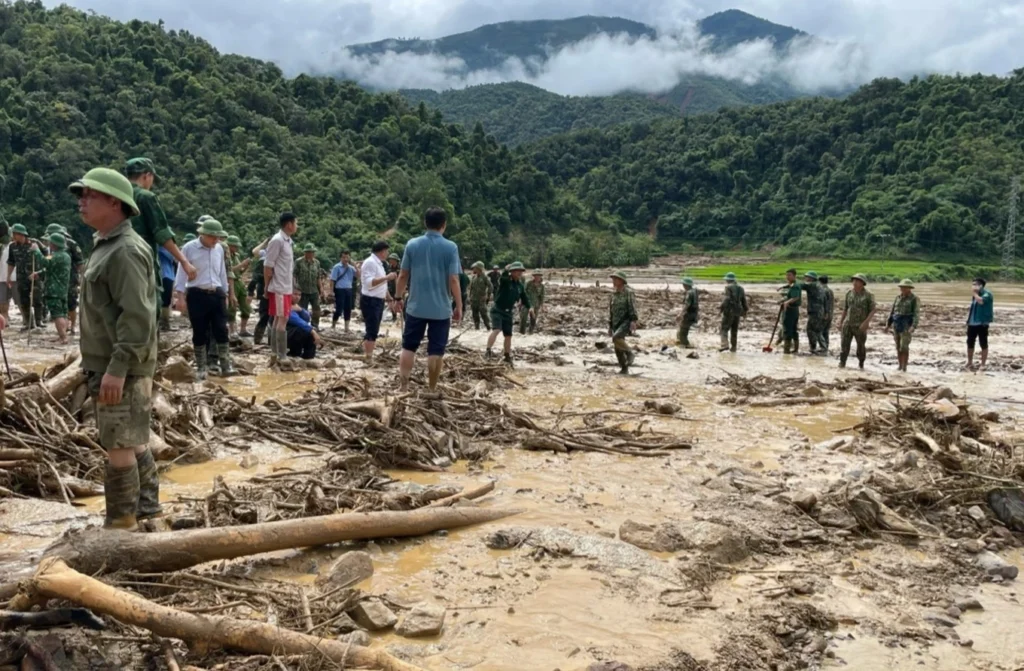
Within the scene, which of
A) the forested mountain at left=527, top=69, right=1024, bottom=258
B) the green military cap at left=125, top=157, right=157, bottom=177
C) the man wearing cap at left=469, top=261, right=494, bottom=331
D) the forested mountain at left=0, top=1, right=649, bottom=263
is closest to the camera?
the green military cap at left=125, top=157, right=157, bottom=177

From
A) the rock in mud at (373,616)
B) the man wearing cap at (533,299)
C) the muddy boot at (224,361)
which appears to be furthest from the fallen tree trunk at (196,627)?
the man wearing cap at (533,299)

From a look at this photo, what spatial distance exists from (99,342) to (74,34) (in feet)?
215

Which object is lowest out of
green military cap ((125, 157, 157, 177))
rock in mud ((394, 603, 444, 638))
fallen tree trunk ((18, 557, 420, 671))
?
rock in mud ((394, 603, 444, 638))

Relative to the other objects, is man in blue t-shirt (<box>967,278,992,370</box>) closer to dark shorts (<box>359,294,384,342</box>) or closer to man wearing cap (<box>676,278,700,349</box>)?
man wearing cap (<box>676,278,700,349</box>)

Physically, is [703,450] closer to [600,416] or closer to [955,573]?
[600,416]

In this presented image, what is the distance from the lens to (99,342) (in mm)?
3494

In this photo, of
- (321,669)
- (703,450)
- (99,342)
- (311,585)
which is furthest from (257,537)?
(703,450)

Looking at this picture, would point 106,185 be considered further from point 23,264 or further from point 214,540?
point 23,264

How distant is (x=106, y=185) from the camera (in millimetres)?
3383

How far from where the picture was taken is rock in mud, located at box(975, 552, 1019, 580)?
4.22m

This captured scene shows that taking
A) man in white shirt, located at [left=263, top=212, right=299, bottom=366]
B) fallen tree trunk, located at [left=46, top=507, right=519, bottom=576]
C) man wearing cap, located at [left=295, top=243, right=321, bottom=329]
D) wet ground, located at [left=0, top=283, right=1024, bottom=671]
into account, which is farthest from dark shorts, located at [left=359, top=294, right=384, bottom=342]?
fallen tree trunk, located at [left=46, top=507, right=519, bottom=576]

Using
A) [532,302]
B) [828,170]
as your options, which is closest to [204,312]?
[532,302]

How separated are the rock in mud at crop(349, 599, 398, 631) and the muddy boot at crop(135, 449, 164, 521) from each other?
1.41 m

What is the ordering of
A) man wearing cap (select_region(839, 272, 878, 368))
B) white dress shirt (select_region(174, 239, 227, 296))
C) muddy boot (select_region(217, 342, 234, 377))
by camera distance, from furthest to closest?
man wearing cap (select_region(839, 272, 878, 368))
muddy boot (select_region(217, 342, 234, 377))
white dress shirt (select_region(174, 239, 227, 296))
